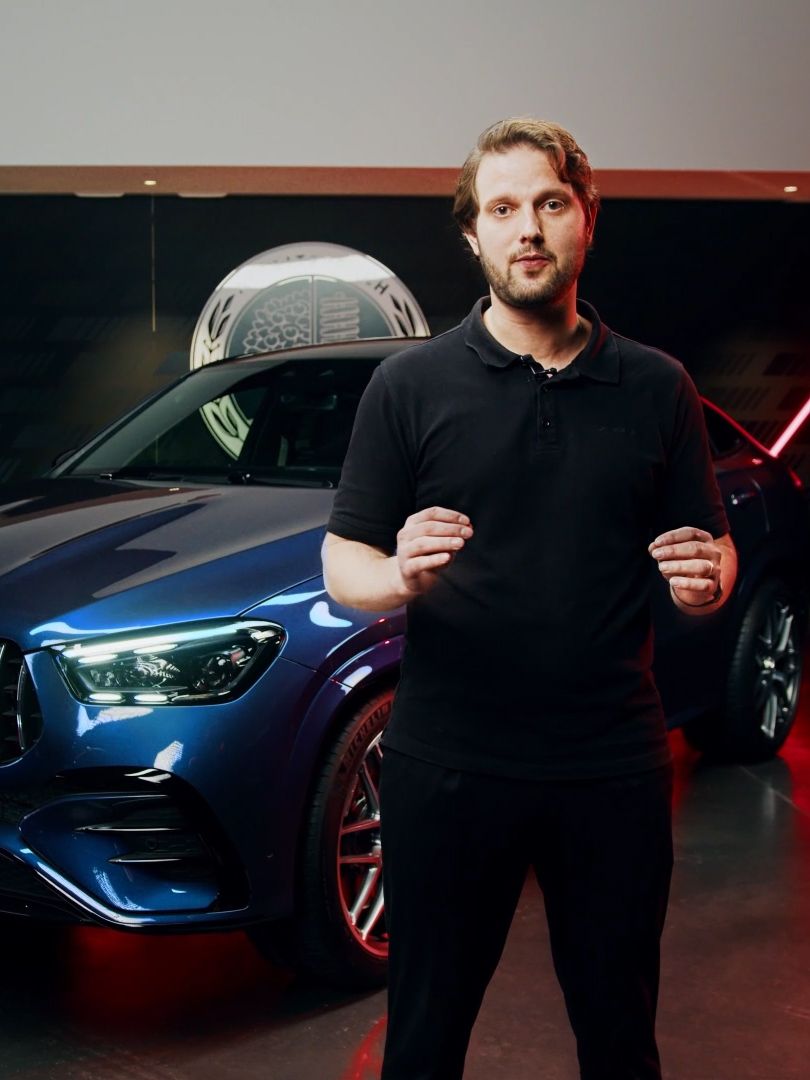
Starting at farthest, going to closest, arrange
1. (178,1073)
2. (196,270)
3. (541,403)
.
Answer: (196,270) → (178,1073) → (541,403)

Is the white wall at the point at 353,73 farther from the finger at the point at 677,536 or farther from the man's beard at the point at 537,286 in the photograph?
the finger at the point at 677,536

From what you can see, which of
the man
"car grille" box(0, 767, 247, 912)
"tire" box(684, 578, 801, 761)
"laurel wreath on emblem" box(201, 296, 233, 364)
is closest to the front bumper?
"car grille" box(0, 767, 247, 912)

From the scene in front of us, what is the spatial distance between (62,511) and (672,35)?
4863 mm

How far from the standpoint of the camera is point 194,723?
265 cm

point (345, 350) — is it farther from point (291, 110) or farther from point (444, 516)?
point (291, 110)

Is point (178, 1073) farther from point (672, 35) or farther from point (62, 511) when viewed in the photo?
point (672, 35)

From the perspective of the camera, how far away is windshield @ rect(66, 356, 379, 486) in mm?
3758

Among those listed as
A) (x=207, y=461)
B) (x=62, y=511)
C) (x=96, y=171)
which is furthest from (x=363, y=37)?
(x=62, y=511)

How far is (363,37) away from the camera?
271 inches

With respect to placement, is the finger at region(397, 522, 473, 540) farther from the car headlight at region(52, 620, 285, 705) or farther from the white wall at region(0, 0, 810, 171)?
the white wall at region(0, 0, 810, 171)

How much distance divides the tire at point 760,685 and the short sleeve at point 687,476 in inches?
113

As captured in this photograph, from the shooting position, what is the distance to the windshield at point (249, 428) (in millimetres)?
3758

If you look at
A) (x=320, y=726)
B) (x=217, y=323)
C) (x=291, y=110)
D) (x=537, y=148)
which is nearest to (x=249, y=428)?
(x=320, y=726)

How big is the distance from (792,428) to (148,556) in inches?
234
